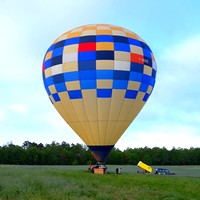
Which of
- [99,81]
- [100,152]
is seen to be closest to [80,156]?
[100,152]

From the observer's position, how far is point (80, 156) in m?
88.0

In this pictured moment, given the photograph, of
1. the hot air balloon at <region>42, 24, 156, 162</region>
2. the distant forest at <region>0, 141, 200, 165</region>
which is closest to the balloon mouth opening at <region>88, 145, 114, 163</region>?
the hot air balloon at <region>42, 24, 156, 162</region>

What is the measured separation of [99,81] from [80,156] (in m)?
64.0

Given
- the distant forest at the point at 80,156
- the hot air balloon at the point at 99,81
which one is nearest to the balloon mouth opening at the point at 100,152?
the hot air balloon at the point at 99,81

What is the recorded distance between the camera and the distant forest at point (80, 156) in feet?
276

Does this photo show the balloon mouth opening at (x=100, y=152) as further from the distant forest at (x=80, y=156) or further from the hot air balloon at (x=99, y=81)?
the distant forest at (x=80, y=156)

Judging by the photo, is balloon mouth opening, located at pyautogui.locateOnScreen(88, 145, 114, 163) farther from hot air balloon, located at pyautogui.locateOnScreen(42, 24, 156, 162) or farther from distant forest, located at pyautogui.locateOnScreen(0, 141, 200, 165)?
distant forest, located at pyautogui.locateOnScreen(0, 141, 200, 165)

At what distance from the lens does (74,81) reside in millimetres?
26047

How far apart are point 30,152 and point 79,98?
206 feet

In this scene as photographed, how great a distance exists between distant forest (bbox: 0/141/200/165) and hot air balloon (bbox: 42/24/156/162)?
5469cm

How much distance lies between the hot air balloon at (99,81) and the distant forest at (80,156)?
5469 centimetres

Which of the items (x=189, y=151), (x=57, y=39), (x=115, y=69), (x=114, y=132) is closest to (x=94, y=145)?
(x=114, y=132)

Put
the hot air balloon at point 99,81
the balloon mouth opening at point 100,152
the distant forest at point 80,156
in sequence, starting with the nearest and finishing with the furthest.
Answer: the hot air balloon at point 99,81 → the balloon mouth opening at point 100,152 → the distant forest at point 80,156

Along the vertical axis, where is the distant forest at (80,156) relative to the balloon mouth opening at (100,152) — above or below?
above
